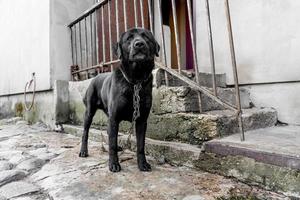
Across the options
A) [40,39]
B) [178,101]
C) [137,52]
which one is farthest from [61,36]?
[137,52]

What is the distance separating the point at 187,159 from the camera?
2475 millimetres

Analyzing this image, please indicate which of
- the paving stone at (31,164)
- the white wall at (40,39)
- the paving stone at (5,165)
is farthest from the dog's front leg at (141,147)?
the white wall at (40,39)

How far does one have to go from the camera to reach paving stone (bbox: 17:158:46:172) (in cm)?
262

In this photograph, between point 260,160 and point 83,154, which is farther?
point 83,154

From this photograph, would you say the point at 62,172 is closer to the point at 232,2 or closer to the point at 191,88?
the point at 191,88

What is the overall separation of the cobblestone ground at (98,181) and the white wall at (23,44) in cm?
234

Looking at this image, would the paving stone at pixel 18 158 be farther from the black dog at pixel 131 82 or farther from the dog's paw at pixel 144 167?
the dog's paw at pixel 144 167

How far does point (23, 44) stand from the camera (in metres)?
5.95

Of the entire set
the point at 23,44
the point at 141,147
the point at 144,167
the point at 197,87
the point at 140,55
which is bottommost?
the point at 144,167

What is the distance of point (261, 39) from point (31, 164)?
111 inches

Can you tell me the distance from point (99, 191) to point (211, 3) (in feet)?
9.79

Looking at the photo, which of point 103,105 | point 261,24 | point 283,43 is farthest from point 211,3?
point 103,105

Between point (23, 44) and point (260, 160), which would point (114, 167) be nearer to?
point (260, 160)

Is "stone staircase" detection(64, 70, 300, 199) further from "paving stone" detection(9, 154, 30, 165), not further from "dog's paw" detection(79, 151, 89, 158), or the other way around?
"paving stone" detection(9, 154, 30, 165)
